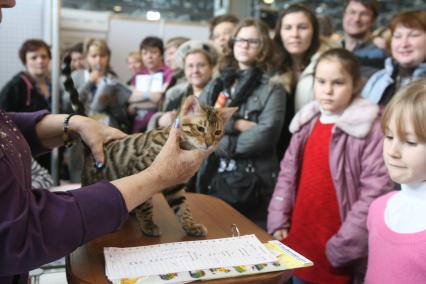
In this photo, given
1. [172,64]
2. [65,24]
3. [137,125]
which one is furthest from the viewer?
[65,24]

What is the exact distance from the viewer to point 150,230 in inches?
42.7

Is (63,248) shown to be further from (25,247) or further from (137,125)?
(137,125)

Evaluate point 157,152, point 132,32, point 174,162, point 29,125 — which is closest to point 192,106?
point 157,152

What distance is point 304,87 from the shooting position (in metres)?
2.05

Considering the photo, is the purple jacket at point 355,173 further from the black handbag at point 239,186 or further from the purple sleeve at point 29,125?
the purple sleeve at point 29,125

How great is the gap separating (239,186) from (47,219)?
3.98 feet

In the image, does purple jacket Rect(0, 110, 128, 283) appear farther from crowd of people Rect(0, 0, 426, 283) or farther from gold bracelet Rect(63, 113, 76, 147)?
gold bracelet Rect(63, 113, 76, 147)

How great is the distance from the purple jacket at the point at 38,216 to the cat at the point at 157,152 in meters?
0.24

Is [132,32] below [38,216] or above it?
above

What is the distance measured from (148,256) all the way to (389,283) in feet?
2.21

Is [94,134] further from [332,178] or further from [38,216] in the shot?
[332,178]

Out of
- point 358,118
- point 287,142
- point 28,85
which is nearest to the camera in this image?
point 358,118

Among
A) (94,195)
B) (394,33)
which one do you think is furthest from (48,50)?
(94,195)

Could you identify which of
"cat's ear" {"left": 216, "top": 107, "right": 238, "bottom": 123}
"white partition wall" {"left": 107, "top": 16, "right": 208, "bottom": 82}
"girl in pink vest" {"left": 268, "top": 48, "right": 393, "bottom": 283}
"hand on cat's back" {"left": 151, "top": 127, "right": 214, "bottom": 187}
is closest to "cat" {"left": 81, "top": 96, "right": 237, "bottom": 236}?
"cat's ear" {"left": 216, "top": 107, "right": 238, "bottom": 123}
